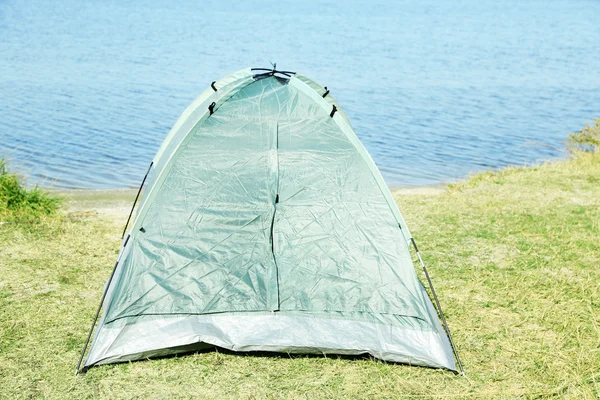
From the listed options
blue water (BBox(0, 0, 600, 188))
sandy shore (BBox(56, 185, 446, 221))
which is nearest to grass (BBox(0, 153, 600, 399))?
sandy shore (BBox(56, 185, 446, 221))

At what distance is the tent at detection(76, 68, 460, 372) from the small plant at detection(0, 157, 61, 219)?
12.9 ft

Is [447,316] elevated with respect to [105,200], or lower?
elevated

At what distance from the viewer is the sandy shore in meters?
9.90

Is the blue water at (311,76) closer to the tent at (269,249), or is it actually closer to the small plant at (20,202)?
the small plant at (20,202)

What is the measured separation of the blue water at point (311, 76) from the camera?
16.1 m

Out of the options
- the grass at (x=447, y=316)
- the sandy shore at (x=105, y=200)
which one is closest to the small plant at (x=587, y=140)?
the sandy shore at (x=105, y=200)

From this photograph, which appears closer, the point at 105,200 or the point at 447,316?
the point at 447,316

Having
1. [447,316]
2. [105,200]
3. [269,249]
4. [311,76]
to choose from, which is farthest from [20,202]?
[311,76]

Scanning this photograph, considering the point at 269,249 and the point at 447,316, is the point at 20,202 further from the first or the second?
the point at 447,316

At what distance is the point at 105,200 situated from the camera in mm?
11625

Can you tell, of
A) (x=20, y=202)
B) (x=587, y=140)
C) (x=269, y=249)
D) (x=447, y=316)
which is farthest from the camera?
(x=587, y=140)

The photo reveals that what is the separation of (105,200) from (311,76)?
14.8 m

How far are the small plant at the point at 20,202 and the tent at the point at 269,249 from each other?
12.9 ft

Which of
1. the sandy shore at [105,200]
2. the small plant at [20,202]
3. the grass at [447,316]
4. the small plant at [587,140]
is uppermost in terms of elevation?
the small plant at [587,140]
